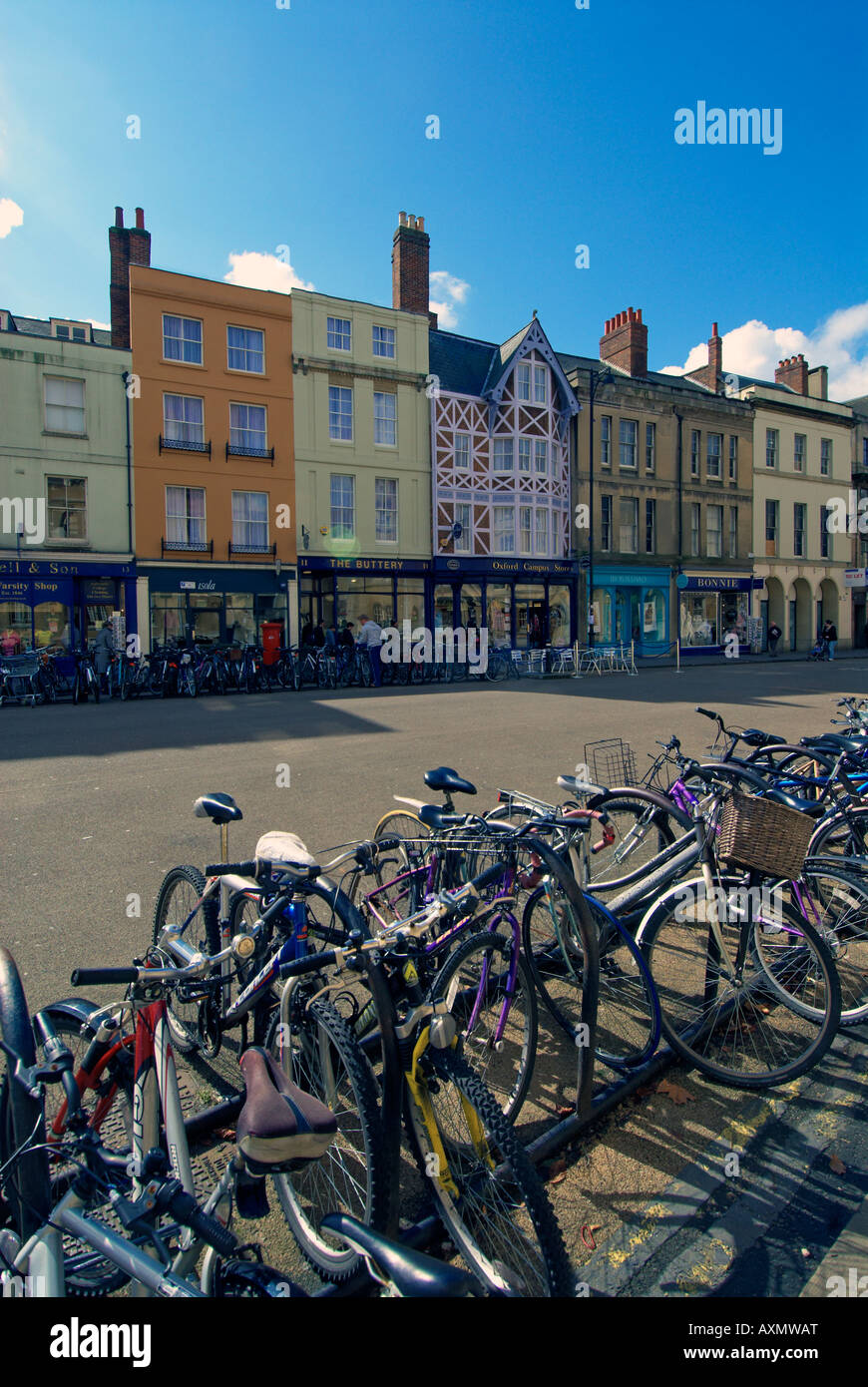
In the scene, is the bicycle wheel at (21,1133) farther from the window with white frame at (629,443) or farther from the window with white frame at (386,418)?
the window with white frame at (629,443)

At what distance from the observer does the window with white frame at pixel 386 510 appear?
2656cm

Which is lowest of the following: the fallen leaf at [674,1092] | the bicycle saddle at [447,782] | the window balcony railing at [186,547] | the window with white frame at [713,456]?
the fallen leaf at [674,1092]

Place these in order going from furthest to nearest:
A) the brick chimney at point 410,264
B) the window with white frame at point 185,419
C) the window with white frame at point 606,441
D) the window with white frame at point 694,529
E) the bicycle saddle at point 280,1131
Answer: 1. the window with white frame at point 694,529
2. the window with white frame at point 606,441
3. the brick chimney at point 410,264
4. the window with white frame at point 185,419
5. the bicycle saddle at point 280,1131

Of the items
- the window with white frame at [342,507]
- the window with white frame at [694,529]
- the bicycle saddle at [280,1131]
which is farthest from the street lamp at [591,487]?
the bicycle saddle at [280,1131]

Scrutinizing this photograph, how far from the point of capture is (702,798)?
356 cm

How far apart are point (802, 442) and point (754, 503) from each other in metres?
5.72

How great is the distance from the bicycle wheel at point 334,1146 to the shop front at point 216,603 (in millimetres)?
21782

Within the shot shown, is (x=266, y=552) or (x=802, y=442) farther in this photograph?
(x=802, y=442)

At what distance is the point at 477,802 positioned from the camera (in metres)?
6.96

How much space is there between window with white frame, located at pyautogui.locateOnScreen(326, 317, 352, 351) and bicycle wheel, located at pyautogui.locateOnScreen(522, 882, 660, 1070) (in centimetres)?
2589

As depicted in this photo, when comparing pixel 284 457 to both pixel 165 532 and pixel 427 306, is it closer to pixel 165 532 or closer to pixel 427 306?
pixel 165 532

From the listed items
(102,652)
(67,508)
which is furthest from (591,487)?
(102,652)

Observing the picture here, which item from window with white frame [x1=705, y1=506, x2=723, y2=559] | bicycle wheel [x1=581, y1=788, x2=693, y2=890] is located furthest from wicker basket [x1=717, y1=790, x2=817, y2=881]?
window with white frame [x1=705, y1=506, x2=723, y2=559]
